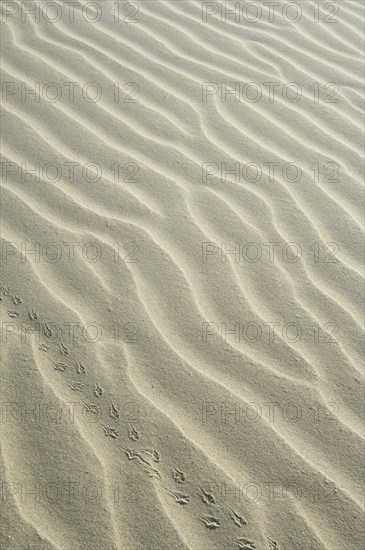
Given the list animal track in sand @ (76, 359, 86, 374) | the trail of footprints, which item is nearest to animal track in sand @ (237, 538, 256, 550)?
the trail of footprints

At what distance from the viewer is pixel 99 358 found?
8.54 feet

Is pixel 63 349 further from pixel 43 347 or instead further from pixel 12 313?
pixel 12 313

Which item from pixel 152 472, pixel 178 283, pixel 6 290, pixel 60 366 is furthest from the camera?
pixel 178 283

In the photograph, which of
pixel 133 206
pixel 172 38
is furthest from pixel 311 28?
pixel 133 206

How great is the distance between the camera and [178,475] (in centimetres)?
229

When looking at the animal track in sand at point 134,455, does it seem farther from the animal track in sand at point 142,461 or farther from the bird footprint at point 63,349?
the bird footprint at point 63,349

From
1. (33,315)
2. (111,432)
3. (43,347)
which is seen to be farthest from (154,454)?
(33,315)

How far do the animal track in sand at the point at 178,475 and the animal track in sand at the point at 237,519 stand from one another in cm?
19

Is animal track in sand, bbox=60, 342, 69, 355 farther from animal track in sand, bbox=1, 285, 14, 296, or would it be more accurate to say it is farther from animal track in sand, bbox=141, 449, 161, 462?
animal track in sand, bbox=141, 449, 161, 462

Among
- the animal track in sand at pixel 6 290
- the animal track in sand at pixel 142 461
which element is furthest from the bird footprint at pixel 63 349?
the animal track in sand at pixel 142 461

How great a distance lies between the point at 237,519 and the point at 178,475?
0.25 meters

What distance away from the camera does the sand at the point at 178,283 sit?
7.35ft

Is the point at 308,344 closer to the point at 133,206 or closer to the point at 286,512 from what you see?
the point at 286,512

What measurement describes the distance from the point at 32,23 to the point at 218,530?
11.4 ft
